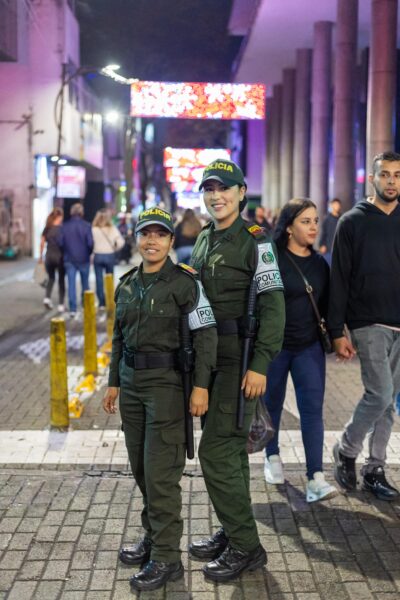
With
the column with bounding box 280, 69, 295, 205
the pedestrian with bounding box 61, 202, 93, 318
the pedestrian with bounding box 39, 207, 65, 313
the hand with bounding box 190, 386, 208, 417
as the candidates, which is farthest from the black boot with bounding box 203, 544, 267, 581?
the column with bounding box 280, 69, 295, 205

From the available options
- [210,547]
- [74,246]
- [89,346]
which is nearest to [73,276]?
[74,246]

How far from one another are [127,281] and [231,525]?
1.32m

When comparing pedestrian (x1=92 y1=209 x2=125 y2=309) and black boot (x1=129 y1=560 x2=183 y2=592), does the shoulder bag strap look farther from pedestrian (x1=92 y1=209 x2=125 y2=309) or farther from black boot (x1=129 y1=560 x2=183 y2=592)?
pedestrian (x1=92 y1=209 x2=125 y2=309)

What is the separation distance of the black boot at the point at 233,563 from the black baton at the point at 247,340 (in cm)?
64

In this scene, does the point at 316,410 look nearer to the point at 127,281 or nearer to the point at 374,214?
the point at 374,214

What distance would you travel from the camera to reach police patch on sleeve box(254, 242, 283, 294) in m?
4.18

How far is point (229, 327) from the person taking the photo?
4.21 meters

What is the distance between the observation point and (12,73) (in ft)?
121

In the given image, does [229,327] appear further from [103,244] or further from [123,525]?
[103,244]

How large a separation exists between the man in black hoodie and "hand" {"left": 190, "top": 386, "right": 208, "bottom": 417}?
1423 mm

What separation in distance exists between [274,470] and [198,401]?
175 cm

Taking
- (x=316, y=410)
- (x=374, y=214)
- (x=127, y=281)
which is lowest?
(x=316, y=410)

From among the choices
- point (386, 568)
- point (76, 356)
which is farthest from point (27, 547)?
point (76, 356)

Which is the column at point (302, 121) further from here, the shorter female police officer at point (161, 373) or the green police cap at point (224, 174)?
the shorter female police officer at point (161, 373)
